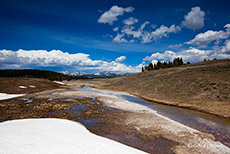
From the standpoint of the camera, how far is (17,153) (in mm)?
6957

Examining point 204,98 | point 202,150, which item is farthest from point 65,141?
point 204,98

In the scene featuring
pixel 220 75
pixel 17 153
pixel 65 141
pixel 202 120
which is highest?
pixel 220 75

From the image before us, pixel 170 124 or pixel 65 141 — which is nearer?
pixel 65 141

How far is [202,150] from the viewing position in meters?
10.6

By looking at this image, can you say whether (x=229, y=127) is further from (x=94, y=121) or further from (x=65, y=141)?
(x=65, y=141)

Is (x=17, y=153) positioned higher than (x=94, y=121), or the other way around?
(x=17, y=153)

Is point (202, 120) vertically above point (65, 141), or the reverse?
point (65, 141)

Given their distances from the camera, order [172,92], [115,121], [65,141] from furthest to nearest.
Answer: [172,92], [115,121], [65,141]

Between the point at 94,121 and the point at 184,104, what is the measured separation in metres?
22.8

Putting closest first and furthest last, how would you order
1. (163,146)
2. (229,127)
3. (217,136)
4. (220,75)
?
(163,146), (217,136), (229,127), (220,75)

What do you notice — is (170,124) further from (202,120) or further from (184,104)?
(184,104)

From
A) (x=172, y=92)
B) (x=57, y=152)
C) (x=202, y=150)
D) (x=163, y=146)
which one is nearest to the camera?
(x=57, y=152)

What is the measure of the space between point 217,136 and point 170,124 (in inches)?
197

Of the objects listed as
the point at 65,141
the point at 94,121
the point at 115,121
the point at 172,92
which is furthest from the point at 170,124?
the point at 172,92
